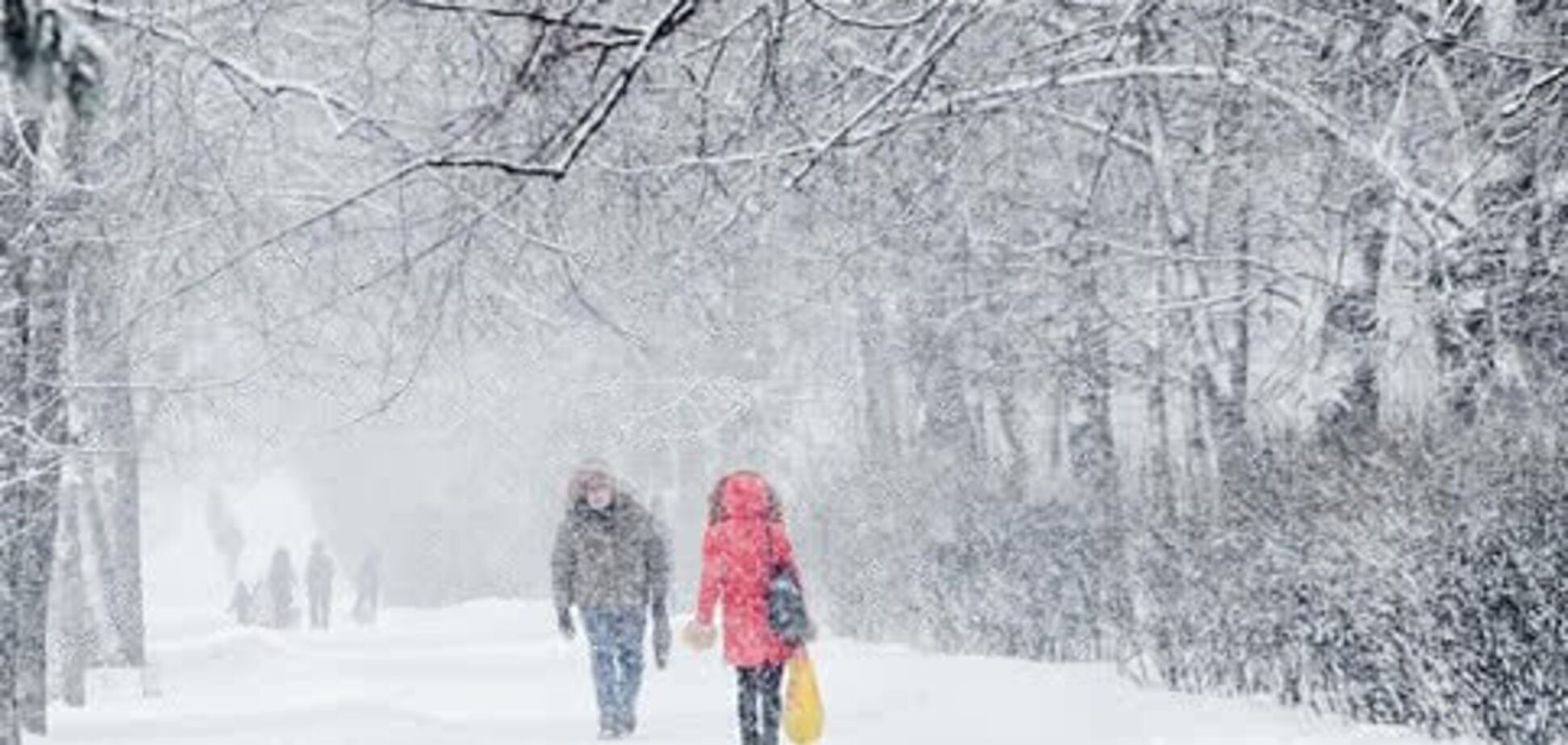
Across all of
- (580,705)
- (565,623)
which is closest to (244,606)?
(580,705)

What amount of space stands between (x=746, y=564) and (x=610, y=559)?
296 centimetres

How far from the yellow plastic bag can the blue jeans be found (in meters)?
2.46

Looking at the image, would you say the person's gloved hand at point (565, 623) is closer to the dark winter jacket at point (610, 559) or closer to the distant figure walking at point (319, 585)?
A: the dark winter jacket at point (610, 559)

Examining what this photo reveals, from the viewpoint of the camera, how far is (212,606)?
234ft

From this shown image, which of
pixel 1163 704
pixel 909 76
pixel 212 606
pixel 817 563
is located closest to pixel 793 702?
pixel 1163 704

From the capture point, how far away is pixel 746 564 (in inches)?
461

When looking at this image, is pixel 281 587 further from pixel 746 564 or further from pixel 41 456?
pixel 746 564

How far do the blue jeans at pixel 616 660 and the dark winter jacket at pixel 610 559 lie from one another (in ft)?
0.29

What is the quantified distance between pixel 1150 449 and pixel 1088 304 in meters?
1.23

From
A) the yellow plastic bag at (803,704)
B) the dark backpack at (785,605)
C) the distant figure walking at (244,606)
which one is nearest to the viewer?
the dark backpack at (785,605)

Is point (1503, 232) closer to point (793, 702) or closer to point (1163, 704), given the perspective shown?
point (1163, 704)

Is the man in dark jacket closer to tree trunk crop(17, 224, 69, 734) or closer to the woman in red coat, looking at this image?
the woman in red coat

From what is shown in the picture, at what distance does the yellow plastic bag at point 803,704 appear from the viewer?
12062mm

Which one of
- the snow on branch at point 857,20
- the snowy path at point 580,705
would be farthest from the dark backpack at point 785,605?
the snow on branch at point 857,20
